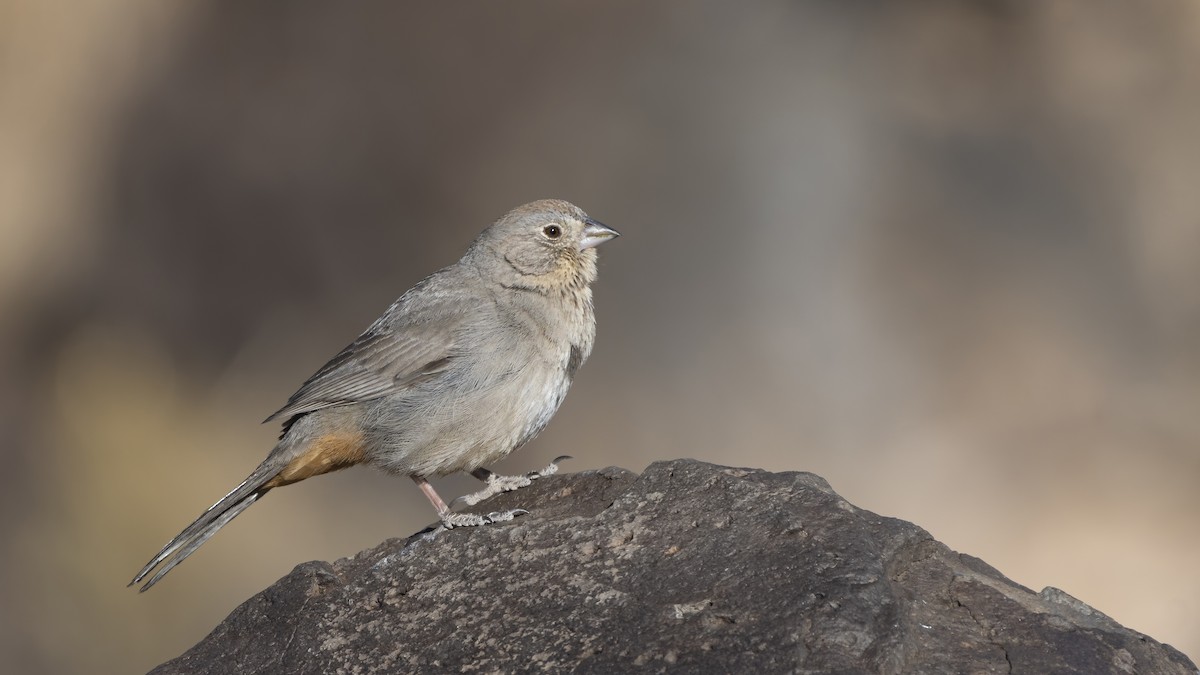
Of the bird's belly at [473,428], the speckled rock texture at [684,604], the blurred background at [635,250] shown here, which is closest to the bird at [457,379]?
the bird's belly at [473,428]

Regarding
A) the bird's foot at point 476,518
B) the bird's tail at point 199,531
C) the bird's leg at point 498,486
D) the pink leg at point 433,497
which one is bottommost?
the bird's foot at point 476,518

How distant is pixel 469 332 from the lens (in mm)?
5895

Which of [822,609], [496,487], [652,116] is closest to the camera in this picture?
[822,609]

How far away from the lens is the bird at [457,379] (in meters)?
5.68

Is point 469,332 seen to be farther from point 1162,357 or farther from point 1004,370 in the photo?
point 1162,357

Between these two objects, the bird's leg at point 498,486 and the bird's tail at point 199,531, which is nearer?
the bird's tail at point 199,531

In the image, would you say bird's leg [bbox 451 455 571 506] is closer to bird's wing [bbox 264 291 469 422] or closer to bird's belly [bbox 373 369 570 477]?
bird's belly [bbox 373 369 570 477]

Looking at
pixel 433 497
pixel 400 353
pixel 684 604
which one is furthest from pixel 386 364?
pixel 684 604

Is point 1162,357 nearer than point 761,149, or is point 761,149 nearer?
point 1162,357

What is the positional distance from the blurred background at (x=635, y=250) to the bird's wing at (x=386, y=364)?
3401 millimetres

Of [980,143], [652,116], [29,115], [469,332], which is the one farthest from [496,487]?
[29,115]

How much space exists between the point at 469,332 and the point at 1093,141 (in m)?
5.53

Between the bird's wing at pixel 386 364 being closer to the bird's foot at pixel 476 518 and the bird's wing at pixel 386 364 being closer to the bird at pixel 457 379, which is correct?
the bird at pixel 457 379

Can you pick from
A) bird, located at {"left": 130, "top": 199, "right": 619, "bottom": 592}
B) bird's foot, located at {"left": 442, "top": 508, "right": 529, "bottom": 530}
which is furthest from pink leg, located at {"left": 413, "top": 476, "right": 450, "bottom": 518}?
bird's foot, located at {"left": 442, "top": 508, "right": 529, "bottom": 530}
